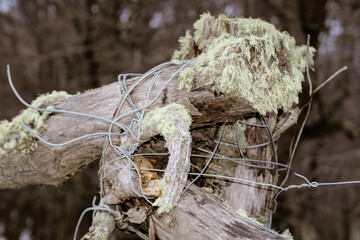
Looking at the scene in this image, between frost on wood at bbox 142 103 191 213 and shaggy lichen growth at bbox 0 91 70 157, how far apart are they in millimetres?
924

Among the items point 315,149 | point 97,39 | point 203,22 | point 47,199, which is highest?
point 97,39

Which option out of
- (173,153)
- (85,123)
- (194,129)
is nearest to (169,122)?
(173,153)

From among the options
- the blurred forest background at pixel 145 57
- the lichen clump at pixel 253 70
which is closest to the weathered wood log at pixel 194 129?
the lichen clump at pixel 253 70

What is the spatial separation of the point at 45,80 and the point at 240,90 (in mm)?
4135

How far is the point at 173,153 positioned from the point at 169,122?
0.44 feet

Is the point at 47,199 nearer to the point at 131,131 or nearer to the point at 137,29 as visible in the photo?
the point at 137,29

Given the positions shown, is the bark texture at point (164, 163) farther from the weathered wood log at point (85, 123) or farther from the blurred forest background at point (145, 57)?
the blurred forest background at point (145, 57)

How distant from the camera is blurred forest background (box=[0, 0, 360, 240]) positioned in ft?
14.1

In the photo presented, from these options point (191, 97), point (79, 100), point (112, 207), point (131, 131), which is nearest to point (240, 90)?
point (191, 97)

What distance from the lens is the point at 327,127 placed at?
4293 millimetres

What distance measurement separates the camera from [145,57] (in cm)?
427

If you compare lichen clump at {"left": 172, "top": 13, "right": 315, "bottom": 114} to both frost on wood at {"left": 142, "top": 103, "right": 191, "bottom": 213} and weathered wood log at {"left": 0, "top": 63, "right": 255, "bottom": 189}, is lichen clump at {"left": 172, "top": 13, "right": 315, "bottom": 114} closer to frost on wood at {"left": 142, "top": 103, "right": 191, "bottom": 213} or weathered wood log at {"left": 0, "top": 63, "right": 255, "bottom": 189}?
weathered wood log at {"left": 0, "top": 63, "right": 255, "bottom": 189}

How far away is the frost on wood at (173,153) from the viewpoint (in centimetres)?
114

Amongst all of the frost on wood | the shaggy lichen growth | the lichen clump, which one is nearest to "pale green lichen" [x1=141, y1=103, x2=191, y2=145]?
the frost on wood
